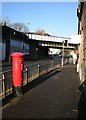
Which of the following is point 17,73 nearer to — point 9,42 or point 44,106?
point 44,106

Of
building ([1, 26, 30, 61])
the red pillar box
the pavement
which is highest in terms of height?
building ([1, 26, 30, 61])

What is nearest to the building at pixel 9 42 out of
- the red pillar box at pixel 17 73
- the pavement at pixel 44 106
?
the red pillar box at pixel 17 73

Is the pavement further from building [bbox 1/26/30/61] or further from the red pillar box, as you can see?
building [bbox 1/26/30/61]

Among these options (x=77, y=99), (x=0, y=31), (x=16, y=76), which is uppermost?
(x=0, y=31)

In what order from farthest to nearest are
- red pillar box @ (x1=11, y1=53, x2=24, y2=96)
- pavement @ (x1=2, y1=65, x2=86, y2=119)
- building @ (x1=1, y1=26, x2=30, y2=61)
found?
building @ (x1=1, y1=26, x2=30, y2=61) < red pillar box @ (x1=11, y1=53, x2=24, y2=96) < pavement @ (x1=2, y1=65, x2=86, y2=119)

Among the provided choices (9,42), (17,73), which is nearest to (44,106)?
(17,73)

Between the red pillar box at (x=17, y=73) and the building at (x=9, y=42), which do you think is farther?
the building at (x=9, y=42)

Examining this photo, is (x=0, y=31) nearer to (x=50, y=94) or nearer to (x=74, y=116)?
(x=50, y=94)

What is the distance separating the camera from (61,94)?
12.3 m

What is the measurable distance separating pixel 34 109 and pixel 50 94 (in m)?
3.12

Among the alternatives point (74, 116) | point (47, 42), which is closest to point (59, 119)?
point (74, 116)

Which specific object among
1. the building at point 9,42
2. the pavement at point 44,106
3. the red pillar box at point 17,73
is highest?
the building at point 9,42

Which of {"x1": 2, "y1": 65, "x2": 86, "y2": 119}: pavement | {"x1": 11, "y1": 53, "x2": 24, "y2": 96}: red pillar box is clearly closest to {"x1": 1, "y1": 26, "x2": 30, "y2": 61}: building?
{"x1": 11, "y1": 53, "x2": 24, "y2": 96}: red pillar box

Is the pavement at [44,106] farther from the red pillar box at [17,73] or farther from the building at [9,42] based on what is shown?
the building at [9,42]
